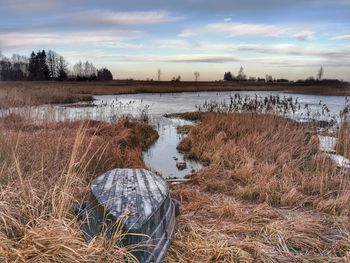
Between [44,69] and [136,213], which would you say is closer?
[136,213]

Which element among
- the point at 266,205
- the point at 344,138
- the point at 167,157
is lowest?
the point at 167,157

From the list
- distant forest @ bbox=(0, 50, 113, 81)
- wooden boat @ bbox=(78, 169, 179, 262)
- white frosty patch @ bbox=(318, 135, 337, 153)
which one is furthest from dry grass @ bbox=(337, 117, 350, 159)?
distant forest @ bbox=(0, 50, 113, 81)

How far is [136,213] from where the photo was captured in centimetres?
299

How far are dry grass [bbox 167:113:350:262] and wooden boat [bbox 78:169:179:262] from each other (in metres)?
0.30

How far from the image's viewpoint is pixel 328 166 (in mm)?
6168

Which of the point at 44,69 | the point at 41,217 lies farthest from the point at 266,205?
the point at 44,69

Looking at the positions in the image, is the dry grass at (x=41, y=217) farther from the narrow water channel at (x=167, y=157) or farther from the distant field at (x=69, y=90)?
the narrow water channel at (x=167, y=157)

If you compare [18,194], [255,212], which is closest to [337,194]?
[255,212]

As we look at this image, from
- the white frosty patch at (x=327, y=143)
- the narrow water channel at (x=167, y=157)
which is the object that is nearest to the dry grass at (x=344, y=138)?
the white frosty patch at (x=327, y=143)

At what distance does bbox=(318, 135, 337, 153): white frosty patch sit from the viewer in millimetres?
7223

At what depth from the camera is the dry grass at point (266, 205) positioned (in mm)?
3449

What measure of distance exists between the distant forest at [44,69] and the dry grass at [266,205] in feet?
177

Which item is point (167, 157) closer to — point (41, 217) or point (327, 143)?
point (327, 143)

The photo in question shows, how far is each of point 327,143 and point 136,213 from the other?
19.3 feet
